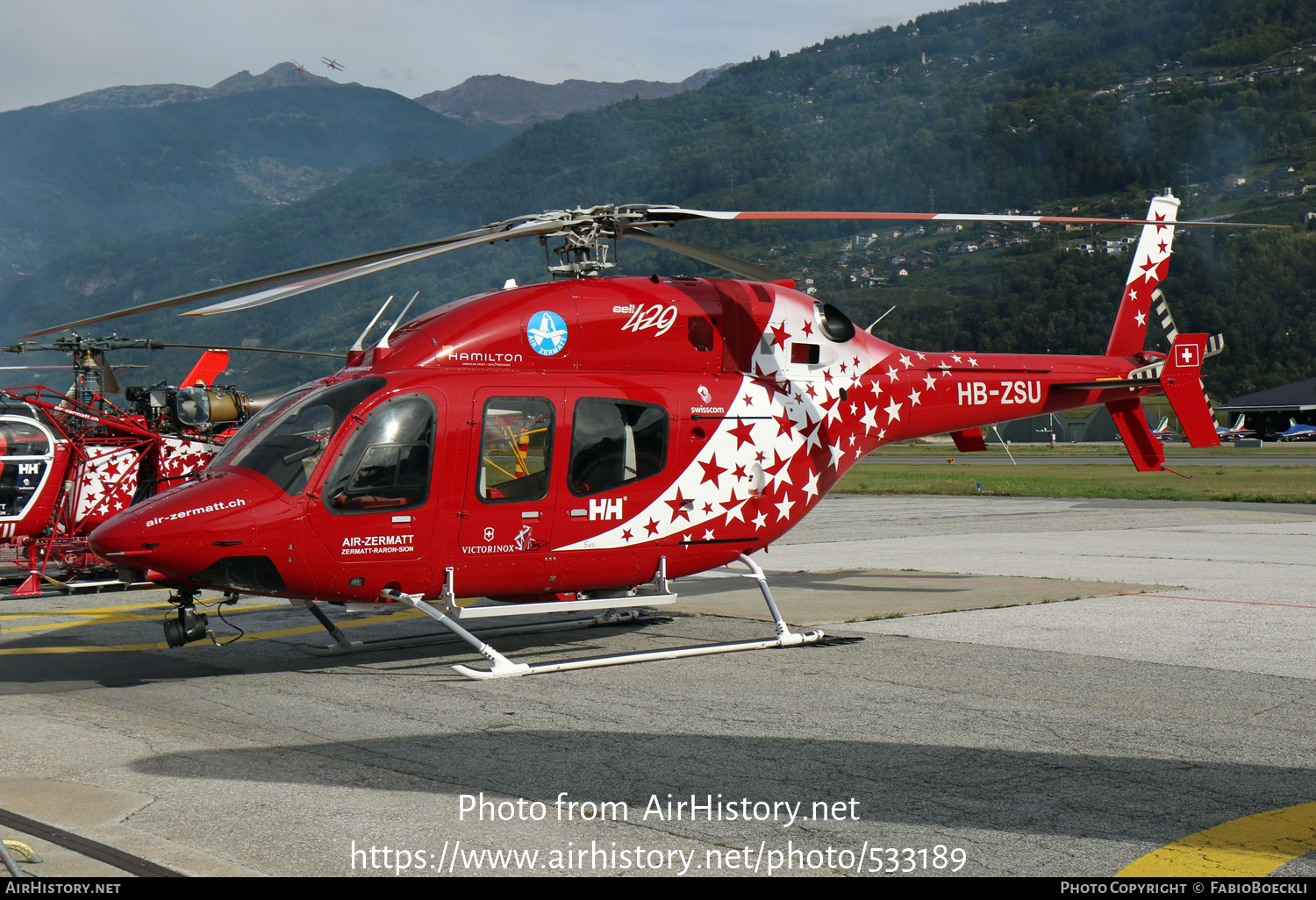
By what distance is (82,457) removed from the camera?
14.4 meters

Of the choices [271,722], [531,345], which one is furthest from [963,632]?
[271,722]

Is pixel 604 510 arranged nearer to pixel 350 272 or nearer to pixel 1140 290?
pixel 350 272

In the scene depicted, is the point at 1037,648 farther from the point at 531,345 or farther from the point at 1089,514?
the point at 1089,514

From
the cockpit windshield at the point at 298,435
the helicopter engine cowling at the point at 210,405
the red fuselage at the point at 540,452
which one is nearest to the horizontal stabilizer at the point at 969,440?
the red fuselage at the point at 540,452

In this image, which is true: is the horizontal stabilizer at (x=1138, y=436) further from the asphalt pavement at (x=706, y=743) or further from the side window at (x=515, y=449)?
the side window at (x=515, y=449)

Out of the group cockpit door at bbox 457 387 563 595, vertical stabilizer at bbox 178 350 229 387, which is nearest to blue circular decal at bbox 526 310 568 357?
cockpit door at bbox 457 387 563 595

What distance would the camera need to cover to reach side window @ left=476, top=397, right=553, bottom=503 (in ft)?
27.5

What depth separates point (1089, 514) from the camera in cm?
2345

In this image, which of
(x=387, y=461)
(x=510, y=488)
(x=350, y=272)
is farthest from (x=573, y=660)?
(x=350, y=272)

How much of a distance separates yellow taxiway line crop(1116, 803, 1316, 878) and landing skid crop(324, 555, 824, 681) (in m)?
4.74

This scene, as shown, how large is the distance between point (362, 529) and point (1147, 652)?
6.08m

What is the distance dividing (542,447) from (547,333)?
0.97m

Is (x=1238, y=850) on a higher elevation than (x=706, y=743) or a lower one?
higher

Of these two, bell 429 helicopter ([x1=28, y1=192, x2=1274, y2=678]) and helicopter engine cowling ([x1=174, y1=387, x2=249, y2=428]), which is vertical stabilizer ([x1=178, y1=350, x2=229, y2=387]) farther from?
bell 429 helicopter ([x1=28, y1=192, x2=1274, y2=678])
